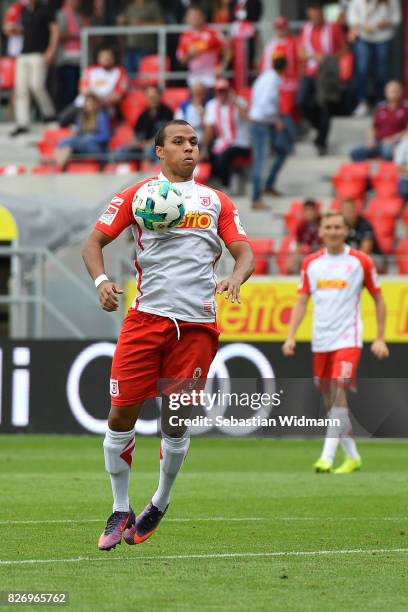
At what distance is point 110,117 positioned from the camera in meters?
24.5

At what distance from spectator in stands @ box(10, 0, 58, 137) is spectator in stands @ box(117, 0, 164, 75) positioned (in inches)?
48.2

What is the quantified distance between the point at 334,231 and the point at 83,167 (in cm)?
1082

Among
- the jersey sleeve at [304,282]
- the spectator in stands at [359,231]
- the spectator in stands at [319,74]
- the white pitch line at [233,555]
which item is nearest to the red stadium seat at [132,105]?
the spectator in stands at [319,74]

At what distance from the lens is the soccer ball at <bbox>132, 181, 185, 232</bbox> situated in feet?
26.9

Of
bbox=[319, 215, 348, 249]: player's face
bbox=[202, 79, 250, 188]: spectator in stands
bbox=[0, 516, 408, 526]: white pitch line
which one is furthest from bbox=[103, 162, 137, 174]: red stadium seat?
bbox=[0, 516, 408, 526]: white pitch line

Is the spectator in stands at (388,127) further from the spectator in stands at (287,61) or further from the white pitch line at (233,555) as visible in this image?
the white pitch line at (233,555)

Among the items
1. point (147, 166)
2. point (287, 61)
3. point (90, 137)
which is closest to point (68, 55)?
point (90, 137)

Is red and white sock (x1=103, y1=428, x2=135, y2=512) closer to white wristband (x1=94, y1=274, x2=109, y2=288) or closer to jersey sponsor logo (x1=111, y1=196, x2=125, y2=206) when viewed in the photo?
white wristband (x1=94, y1=274, x2=109, y2=288)

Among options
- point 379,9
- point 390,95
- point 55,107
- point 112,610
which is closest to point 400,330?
point 390,95

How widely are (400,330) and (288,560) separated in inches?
422

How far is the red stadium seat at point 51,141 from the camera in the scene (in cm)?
2494

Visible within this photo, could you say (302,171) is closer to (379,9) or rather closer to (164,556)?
(379,9)

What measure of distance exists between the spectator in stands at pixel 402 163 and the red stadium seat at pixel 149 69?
5048 millimetres

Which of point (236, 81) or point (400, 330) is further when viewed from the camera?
point (236, 81)
